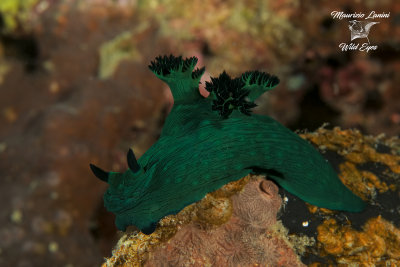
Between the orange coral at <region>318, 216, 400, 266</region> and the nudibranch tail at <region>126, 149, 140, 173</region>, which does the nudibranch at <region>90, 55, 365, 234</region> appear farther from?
the orange coral at <region>318, 216, 400, 266</region>

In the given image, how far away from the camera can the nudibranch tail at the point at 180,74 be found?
7.49 feet

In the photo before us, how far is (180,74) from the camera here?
231 cm

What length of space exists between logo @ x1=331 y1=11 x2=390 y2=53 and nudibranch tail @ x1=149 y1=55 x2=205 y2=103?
7.85 ft

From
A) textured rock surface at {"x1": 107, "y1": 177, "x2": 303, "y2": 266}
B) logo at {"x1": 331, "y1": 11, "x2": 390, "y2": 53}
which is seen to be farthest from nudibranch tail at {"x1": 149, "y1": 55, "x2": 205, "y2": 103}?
logo at {"x1": 331, "y1": 11, "x2": 390, "y2": 53}

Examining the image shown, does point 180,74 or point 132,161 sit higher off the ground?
point 180,74

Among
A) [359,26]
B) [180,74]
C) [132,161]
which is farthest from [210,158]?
[359,26]

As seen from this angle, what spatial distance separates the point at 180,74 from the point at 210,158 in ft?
2.59

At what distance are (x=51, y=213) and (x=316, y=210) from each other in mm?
3684

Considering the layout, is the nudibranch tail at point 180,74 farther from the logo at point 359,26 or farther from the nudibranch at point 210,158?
the logo at point 359,26

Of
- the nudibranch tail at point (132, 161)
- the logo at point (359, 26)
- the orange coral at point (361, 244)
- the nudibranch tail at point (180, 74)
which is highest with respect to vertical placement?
the logo at point (359, 26)

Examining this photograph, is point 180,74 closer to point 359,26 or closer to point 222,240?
point 222,240

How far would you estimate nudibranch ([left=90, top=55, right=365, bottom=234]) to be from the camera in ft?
6.66

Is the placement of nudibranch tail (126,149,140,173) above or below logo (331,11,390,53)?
below

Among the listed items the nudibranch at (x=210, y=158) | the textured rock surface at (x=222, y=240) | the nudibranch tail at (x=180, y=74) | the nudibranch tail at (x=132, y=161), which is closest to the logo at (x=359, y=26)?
the nudibranch at (x=210, y=158)
